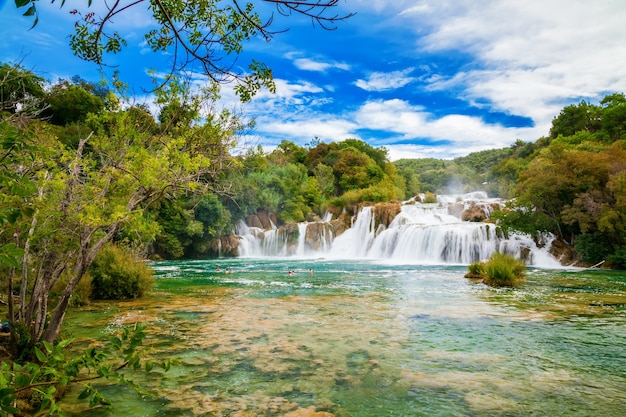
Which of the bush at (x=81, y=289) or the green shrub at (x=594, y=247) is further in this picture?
the green shrub at (x=594, y=247)

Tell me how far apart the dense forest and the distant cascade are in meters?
A: 1.45

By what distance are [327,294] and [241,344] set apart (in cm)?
607

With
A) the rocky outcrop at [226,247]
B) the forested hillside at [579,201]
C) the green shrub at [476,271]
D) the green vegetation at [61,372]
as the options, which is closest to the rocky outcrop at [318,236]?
the rocky outcrop at [226,247]

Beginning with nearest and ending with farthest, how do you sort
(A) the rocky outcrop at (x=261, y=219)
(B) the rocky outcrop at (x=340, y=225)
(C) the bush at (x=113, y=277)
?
(C) the bush at (x=113, y=277) → (B) the rocky outcrop at (x=340, y=225) → (A) the rocky outcrop at (x=261, y=219)

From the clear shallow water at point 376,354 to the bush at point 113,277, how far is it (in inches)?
25.5

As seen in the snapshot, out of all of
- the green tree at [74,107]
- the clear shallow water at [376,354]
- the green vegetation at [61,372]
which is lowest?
the clear shallow water at [376,354]

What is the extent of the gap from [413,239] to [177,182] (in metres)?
24.5

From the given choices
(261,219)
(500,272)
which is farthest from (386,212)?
(500,272)

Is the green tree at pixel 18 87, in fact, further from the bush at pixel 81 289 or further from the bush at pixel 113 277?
the bush at pixel 113 277

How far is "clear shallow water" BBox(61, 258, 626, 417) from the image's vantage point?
4.18m

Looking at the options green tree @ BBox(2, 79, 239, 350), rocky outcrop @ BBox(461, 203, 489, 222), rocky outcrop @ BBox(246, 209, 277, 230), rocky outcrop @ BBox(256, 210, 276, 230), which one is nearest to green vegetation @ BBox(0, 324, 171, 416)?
green tree @ BBox(2, 79, 239, 350)

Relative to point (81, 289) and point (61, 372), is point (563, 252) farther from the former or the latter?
point (61, 372)

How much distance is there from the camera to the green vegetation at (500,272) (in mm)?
14125

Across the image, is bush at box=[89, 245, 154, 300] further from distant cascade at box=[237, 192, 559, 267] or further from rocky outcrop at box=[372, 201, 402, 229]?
rocky outcrop at box=[372, 201, 402, 229]
